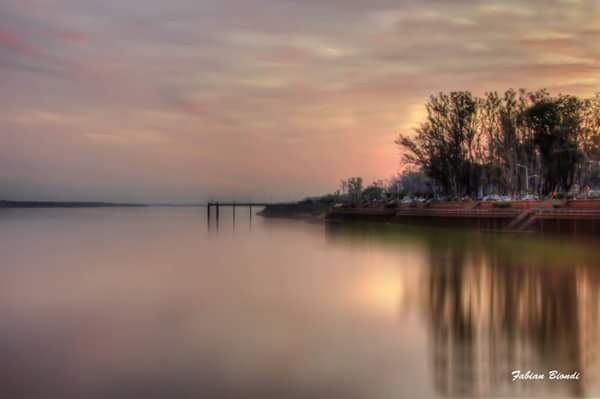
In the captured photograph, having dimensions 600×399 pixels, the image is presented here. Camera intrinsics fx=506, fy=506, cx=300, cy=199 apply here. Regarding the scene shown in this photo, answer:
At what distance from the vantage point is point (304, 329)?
39.2ft

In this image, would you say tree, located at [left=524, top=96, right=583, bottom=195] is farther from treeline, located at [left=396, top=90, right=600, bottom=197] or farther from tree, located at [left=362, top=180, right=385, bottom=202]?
tree, located at [left=362, top=180, right=385, bottom=202]

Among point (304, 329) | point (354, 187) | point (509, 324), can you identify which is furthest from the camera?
point (354, 187)

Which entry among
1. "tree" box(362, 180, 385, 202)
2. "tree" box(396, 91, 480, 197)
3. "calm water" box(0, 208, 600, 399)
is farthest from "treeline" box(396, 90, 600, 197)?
"tree" box(362, 180, 385, 202)

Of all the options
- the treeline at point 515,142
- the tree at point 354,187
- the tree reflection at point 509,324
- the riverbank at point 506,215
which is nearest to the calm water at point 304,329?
the tree reflection at point 509,324

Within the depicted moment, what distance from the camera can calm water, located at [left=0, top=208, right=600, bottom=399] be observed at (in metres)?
8.27

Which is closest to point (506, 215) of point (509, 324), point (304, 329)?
point (509, 324)

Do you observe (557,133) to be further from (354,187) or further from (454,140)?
(354,187)

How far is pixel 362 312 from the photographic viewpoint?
13820 millimetres

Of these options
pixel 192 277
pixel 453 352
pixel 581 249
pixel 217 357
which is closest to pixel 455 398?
pixel 453 352

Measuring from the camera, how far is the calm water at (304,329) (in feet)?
27.1

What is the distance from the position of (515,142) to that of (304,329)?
5178 cm

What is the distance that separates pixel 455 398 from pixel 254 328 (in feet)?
18.6

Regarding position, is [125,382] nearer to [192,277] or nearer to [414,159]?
[192,277]

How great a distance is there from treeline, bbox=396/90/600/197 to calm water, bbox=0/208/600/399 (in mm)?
35607
